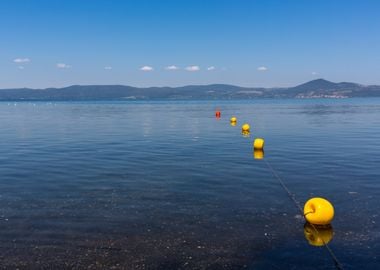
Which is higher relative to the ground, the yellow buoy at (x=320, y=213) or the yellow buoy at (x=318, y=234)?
the yellow buoy at (x=320, y=213)

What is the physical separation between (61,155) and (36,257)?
18766 millimetres

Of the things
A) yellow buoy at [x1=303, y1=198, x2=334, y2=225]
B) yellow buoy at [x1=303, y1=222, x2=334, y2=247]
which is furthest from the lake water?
yellow buoy at [x1=303, y1=198, x2=334, y2=225]

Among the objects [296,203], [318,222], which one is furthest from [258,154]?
[318,222]

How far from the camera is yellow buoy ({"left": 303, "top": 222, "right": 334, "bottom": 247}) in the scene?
12484 millimetres

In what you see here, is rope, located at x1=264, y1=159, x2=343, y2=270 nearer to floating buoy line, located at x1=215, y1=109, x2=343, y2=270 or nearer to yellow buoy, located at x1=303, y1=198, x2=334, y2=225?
floating buoy line, located at x1=215, y1=109, x2=343, y2=270

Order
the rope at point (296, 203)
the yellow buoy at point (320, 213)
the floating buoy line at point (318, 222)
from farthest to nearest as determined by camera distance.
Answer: the yellow buoy at point (320, 213), the floating buoy line at point (318, 222), the rope at point (296, 203)

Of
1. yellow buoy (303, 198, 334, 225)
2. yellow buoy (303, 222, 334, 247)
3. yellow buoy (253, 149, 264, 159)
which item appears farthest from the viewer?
yellow buoy (253, 149, 264, 159)

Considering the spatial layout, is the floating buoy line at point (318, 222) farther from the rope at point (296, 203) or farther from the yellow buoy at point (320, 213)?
the rope at point (296, 203)

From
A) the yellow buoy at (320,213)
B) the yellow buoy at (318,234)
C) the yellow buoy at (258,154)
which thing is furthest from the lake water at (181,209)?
the yellow buoy at (258,154)

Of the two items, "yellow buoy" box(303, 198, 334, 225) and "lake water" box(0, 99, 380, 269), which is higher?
"yellow buoy" box(303, 198, 334, 225)

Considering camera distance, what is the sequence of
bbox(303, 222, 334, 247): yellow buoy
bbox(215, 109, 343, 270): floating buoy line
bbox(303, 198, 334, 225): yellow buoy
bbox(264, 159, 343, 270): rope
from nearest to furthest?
bbox(264, 159, 343, 270): rope < bbox(303, 222, 334, 247): yellow buoy < bbox(215, 109, 343, 270): floating buoy line < bbox(303, 198, 334, 225): yellow buoy

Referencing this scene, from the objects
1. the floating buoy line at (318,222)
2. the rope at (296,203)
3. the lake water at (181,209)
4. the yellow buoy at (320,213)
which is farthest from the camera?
the yellow buoy at (320,213)

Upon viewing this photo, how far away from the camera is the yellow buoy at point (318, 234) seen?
12484 millimetres

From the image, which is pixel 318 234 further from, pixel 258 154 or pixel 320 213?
pixel 258 154
